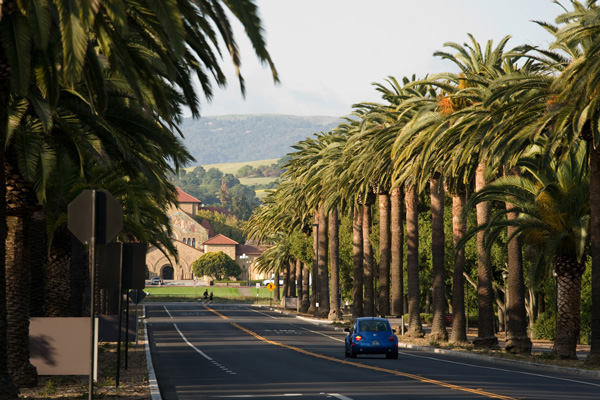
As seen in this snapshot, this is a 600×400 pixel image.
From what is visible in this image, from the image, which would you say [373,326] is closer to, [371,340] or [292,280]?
[371,340]

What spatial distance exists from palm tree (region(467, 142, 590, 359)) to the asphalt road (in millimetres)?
3311

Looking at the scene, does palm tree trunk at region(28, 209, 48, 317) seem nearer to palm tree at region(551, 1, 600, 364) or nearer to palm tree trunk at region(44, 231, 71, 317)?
palm tree trunk at region(44, 231, 71, 317)

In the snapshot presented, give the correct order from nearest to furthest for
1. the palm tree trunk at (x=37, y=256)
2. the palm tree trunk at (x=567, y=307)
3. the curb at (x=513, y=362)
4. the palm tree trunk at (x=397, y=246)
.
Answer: the palm tree trunk at (x=37, y=256) → the curb at (x=513, y=362) → the palm tree trunk at (x=567, y=307) → the palm tree trunk at (x=397, y=246)

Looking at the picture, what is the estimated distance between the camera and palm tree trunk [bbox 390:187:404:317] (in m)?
49.9

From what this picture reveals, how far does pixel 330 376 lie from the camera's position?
24.5m

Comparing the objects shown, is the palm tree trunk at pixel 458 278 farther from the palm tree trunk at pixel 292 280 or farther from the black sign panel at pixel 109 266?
the palm tree trunk at pixel 292 280

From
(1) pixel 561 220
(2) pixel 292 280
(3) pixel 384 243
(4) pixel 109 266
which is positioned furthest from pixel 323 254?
(4) pixel 109 266

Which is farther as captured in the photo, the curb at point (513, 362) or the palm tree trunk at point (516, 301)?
the palm tree trunk at point (516, 301)

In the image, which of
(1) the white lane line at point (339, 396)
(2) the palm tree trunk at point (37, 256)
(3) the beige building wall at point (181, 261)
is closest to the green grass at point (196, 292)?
(3) the beige building wall at point (181, 261)

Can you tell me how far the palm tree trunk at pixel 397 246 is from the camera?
4991 cm

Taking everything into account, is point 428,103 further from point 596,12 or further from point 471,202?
point 596,12

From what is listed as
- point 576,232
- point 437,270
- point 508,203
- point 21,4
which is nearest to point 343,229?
point 437,270

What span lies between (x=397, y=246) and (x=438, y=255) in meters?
6.91

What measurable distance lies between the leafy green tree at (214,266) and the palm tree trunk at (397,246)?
138337 mm
